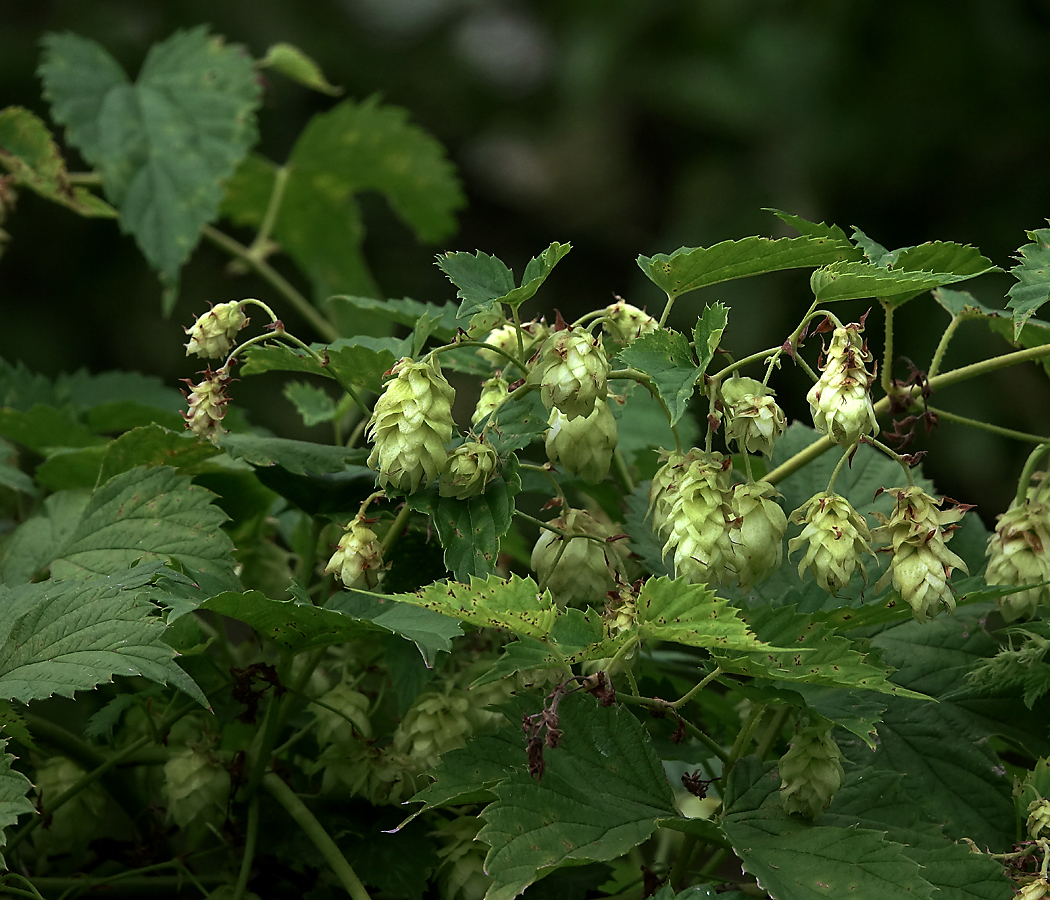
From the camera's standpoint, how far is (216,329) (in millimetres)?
709

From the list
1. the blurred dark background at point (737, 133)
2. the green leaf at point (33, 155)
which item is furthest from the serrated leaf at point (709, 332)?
the blurred dark background at point (737, 133)

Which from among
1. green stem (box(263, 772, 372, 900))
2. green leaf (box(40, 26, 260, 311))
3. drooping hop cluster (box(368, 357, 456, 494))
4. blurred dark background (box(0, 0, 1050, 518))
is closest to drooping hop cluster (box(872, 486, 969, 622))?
drooping hop cluster (box(368, 357, 456, 494))

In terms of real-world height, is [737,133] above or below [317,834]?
above

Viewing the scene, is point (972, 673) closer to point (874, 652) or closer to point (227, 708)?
point (874, 652)

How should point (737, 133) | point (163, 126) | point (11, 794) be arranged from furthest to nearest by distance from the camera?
1. point (737, 133)
2. point (163, 126)
3. point (11, 794)

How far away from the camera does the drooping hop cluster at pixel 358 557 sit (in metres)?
0.67

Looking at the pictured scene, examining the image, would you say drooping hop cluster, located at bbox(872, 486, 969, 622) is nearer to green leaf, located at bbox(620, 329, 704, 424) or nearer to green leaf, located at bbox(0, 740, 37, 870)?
green leaf, located at bbox(620, 329, 704, 424)

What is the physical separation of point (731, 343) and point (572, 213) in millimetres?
1417

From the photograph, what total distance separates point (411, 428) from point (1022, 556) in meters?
0.38

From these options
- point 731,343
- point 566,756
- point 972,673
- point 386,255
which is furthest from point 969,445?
Answer: point 566,756

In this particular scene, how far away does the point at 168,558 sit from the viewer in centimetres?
73

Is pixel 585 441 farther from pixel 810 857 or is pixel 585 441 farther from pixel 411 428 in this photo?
pixel 810 857

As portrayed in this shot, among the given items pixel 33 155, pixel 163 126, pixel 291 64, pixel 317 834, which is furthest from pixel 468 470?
pixel 291 64

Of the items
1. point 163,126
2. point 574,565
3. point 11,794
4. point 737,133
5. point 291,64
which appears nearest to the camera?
point 11,794
